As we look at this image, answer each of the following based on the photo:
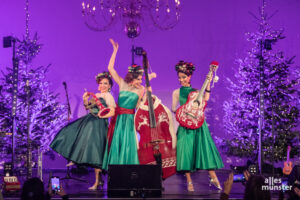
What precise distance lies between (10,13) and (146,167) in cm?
771

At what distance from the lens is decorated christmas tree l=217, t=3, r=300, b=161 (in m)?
9.77

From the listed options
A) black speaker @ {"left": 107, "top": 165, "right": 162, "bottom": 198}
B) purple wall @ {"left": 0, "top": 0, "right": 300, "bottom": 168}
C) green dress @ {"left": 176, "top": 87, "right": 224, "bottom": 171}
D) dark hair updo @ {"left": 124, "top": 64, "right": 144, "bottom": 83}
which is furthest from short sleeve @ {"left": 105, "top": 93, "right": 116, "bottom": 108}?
purple wall @ {"left": 0, "top": 0, "right": 300, "bottom": 168}

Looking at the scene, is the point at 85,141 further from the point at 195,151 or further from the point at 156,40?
the point at 156,40

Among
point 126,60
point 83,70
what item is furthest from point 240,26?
point 83,70

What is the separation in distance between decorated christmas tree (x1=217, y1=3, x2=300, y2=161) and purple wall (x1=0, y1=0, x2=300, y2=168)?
106cm

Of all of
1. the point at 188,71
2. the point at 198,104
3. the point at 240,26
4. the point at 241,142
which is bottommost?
the point at 241,142

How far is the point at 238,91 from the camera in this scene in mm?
10172

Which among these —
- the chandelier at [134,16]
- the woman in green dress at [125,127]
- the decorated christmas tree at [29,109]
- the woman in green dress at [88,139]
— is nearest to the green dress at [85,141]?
the woman in green dress at [88,139]

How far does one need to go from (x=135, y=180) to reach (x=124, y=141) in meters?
1.15

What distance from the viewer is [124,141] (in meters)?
6.47

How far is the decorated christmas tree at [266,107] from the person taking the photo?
32.0 feet

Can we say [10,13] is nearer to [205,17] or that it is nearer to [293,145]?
[205,17]

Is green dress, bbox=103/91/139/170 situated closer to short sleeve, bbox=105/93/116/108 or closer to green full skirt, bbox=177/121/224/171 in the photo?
short sleeve, bbox=105/93/116/108

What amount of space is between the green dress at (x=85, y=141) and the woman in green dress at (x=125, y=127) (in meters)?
0.13
